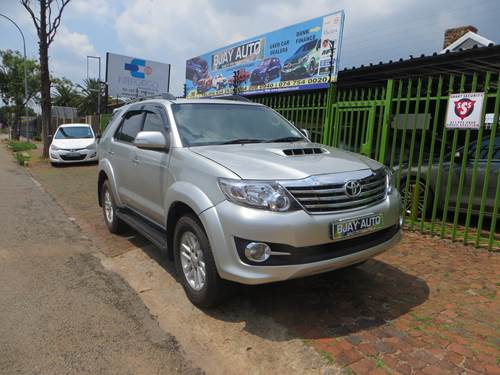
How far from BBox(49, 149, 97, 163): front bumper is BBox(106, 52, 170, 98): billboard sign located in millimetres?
8199

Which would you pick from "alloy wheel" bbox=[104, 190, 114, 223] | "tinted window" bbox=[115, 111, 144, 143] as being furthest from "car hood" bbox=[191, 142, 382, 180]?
"alloy wheel" bbox=[104, 190, 114, 223]

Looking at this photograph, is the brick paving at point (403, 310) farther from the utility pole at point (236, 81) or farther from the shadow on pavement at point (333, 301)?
the utility pole at point (236, 81)

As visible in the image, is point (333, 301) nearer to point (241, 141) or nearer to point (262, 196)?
point (262, 196)

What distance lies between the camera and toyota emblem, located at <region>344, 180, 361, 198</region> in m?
3.11

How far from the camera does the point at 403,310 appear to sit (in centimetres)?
344

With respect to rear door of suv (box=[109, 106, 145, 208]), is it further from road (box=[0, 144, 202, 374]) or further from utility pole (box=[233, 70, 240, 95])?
utility pole (box=[233, 70, 240, 95])

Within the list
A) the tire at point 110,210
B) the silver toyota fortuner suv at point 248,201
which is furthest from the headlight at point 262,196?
the tire at point 110,210

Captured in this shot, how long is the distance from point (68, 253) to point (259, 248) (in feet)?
10.8

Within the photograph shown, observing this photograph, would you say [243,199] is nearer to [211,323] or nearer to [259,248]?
[259,248]

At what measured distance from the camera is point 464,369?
2631 millimetres

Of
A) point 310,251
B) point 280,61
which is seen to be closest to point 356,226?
point 310,251

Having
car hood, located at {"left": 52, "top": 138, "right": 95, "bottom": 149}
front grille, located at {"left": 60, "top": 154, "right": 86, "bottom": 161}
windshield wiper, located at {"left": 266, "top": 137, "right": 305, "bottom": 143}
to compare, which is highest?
windshield wiper, located at {"left": 266, "top": 137, "right": 305, "bottom": 143}

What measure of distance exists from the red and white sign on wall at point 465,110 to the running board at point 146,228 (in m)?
3.87

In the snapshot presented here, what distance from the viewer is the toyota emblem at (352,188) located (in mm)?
3109
